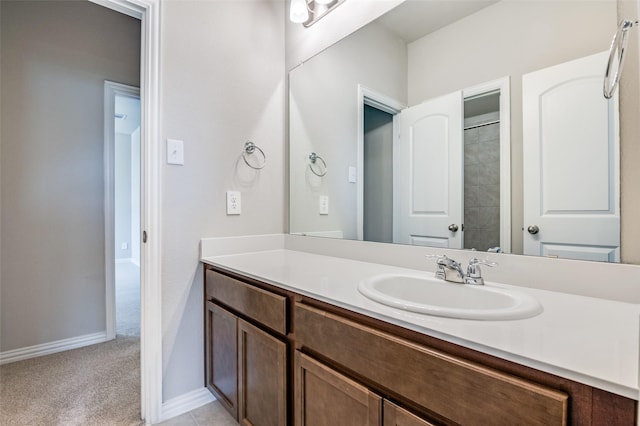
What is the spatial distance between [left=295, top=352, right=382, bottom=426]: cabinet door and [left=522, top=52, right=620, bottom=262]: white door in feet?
2.28

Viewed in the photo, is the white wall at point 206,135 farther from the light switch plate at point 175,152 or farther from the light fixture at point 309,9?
the light fixture at point 309,9

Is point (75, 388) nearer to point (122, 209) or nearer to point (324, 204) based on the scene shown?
point (324, 204)

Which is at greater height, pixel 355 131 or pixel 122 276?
pixel 355 131

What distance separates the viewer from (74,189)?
2279 mm

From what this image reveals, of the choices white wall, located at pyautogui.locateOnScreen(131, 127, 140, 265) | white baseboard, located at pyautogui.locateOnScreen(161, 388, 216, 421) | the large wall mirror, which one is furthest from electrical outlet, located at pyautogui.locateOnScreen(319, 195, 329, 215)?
white wall, located at pyautogui.locateOnScreen(131, 127, 140, 265)

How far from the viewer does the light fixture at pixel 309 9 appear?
165 centimetres

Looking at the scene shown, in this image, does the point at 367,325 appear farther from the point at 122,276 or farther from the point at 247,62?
the point at 122,276

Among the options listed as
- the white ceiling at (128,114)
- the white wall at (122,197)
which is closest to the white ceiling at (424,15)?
the white ceiling at (128,114)

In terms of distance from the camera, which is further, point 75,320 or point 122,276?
point 122,276

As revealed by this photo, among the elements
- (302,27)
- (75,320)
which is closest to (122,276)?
(75,320)

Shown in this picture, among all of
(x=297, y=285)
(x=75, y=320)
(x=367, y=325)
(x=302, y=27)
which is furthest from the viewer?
(x=75, y=320)

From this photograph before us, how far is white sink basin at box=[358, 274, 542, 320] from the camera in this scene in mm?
674

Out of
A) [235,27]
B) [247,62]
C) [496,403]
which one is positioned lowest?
[496,403]

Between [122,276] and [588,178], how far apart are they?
17.1 ft
